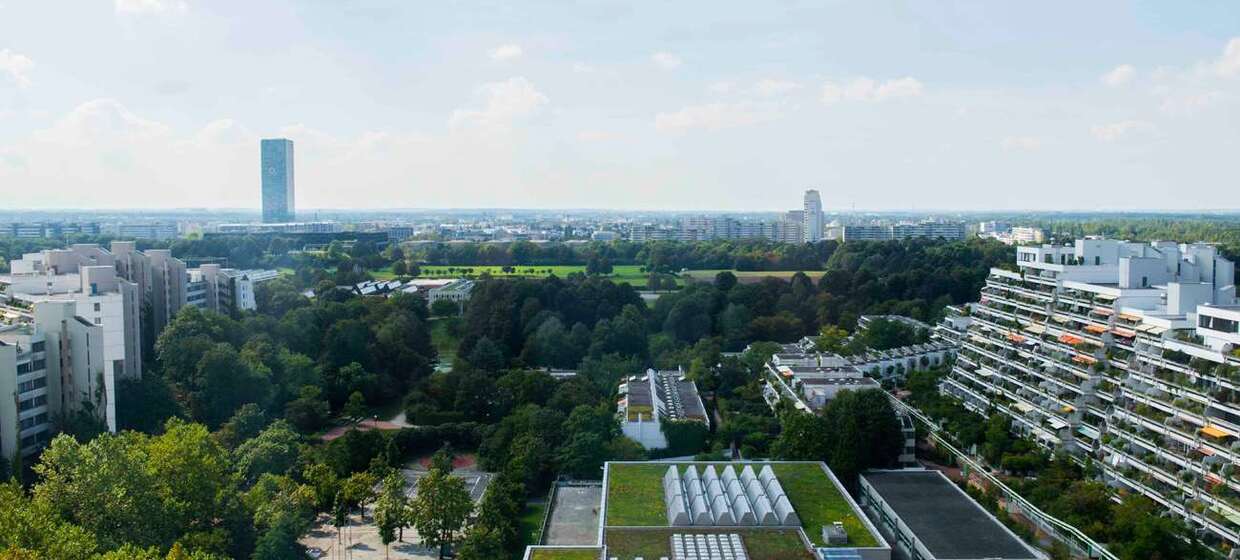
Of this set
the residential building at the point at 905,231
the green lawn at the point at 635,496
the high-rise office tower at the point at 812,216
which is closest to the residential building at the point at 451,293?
the green lawn at the point at 635,496

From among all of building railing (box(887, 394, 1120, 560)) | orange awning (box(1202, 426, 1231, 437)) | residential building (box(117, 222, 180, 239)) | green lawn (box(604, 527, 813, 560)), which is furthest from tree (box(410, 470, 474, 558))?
residential building (box(117, 222, 180, 239))

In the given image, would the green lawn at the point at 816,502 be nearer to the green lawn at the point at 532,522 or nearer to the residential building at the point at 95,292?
the green lawn at the point at 532,522

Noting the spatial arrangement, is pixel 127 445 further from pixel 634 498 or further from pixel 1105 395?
pixel 1105 395

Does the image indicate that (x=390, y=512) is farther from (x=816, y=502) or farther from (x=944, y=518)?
(x=944, y=518)

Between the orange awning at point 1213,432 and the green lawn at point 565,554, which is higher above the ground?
the orange awning at point 1213,432

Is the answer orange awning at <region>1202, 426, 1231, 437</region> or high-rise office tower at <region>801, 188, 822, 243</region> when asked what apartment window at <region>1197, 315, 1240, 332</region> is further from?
high-rise office tower at <region>801, 188, 822, 243</region>

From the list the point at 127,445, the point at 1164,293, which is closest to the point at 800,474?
the point at 1164,293
